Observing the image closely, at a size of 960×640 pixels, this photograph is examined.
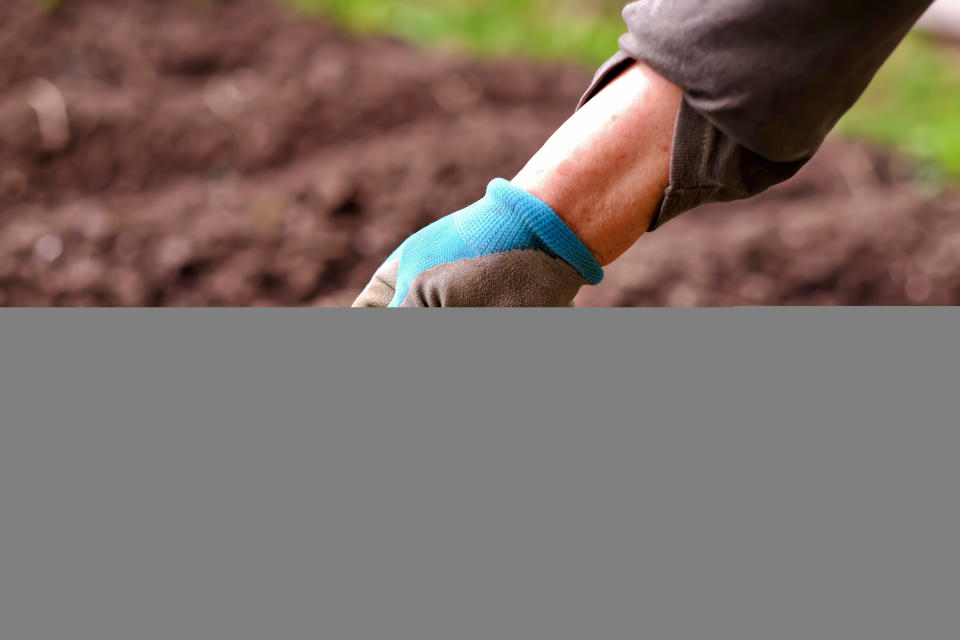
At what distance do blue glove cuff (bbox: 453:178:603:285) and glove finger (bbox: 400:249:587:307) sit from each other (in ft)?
0.04

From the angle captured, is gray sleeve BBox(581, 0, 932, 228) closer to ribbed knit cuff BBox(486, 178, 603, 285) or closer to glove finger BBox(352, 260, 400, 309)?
ribbed knit cuff BBox(486, 178, 603, 285)

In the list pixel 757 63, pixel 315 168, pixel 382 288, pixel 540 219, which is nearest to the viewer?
pixel 757 63

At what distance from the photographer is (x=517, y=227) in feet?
3.39

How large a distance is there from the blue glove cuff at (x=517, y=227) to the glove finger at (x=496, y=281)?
0.01m

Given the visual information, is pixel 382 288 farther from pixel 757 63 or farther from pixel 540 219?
pixel 757 63

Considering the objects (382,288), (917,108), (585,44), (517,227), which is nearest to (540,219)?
(517,227)

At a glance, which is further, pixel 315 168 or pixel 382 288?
pixel 315 168

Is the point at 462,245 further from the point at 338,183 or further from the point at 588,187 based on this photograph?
the point at 338,183

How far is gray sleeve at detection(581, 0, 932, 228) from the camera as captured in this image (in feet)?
2.95

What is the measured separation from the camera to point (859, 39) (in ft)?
2.99

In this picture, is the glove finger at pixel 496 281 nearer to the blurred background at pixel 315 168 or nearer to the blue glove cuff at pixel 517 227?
the blue glove cuff at pixel 517 227

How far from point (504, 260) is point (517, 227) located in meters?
0.04

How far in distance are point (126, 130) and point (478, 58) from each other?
1.25 meters

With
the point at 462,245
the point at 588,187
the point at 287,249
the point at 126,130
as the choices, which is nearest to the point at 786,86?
the point at 588,187
